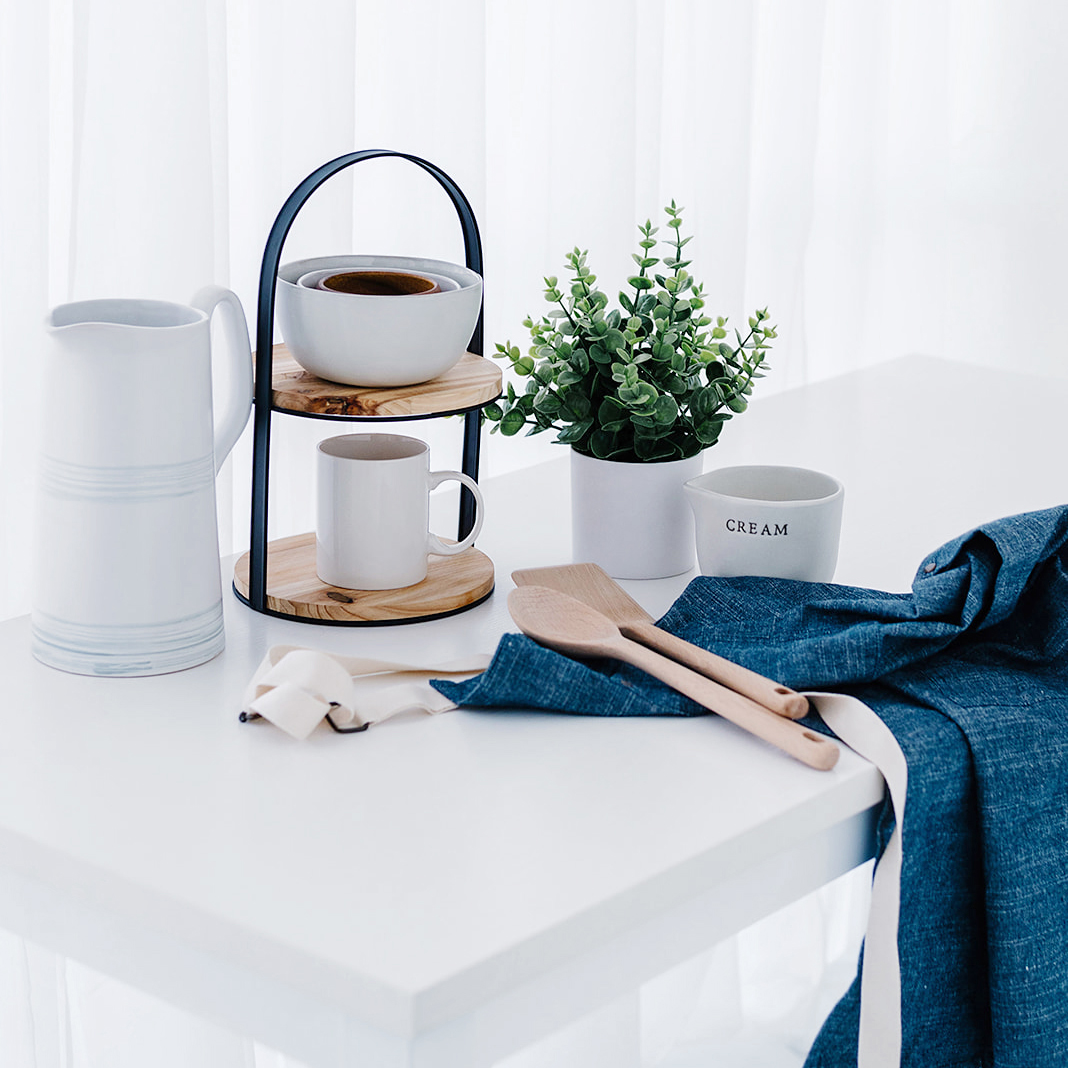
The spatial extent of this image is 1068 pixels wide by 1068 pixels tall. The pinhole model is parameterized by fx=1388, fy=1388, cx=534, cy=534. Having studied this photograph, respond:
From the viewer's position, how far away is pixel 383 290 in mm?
952

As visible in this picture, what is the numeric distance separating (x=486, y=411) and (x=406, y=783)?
353mm

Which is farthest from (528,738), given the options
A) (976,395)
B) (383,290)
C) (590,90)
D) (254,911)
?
(590,90)

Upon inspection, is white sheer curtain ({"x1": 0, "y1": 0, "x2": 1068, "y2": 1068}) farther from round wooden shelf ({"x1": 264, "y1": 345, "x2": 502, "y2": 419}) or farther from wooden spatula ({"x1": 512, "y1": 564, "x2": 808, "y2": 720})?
wooden spatula ({"x1": 512, "y1": 564, "x2": 808, "y2": 720})

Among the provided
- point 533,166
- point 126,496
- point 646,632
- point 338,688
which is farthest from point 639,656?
point 533,166

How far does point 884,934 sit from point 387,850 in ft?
0.87

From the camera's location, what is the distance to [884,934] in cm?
71

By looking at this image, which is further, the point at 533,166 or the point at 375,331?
the point at 533,166

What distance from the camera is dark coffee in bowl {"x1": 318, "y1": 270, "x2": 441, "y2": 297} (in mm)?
941

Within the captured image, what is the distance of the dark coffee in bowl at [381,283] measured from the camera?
3.09 feet

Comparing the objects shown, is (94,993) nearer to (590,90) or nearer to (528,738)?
(528,738)

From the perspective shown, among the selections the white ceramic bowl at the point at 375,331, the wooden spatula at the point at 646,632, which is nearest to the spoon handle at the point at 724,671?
the wooden spatula at the point at 646,632

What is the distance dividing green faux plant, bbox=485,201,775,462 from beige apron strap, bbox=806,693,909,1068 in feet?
1.08

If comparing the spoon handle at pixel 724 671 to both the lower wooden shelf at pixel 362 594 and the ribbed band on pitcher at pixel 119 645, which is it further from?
the ribbed band on pitcher at pixel 119 645

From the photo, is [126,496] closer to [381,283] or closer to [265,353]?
[265,353]
